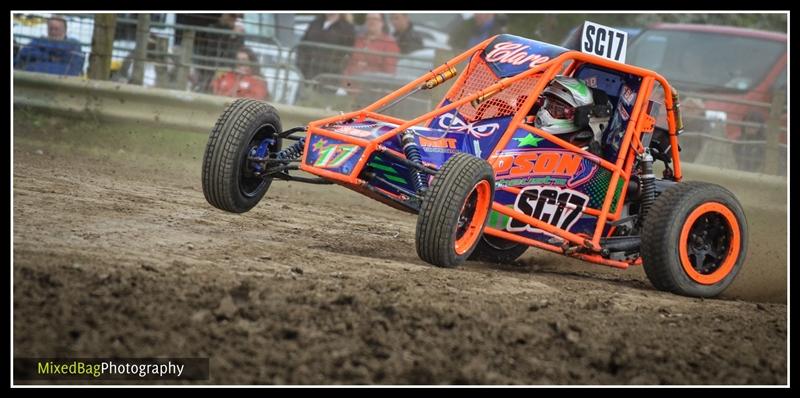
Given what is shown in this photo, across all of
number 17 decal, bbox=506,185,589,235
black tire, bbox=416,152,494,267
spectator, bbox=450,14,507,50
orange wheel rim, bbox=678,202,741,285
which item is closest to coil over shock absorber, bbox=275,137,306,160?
black tire, bbox=416,152,494,267

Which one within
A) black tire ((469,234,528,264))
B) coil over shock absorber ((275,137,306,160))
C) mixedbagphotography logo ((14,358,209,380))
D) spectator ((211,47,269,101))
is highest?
spectator ((211,47,269,101))

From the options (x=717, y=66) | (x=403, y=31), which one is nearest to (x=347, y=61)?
(x=403, y=31)

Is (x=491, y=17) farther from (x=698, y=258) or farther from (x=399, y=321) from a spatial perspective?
(x=399, y=321)

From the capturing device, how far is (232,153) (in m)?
5.64

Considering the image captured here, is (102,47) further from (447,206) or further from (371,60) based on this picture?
(447,206)

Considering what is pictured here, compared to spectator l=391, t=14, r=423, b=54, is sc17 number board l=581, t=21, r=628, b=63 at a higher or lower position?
lower

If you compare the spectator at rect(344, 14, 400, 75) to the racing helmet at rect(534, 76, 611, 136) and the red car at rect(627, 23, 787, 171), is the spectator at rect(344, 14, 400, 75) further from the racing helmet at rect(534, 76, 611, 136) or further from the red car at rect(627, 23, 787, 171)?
the racing helmet at rect(534, 76, 611, 136)

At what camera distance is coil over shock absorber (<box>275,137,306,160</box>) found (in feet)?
19.5

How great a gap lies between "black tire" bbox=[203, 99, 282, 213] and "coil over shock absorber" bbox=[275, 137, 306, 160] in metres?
0.17

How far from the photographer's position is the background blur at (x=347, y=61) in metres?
9.97

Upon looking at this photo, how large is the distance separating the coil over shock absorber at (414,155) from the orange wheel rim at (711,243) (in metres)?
1.49

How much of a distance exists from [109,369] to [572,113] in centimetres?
356

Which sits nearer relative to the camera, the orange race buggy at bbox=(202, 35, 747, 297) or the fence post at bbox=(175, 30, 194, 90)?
the orange race buggy at bbox=(202, 35, 747, 297)

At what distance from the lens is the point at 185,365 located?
3.34 meters
